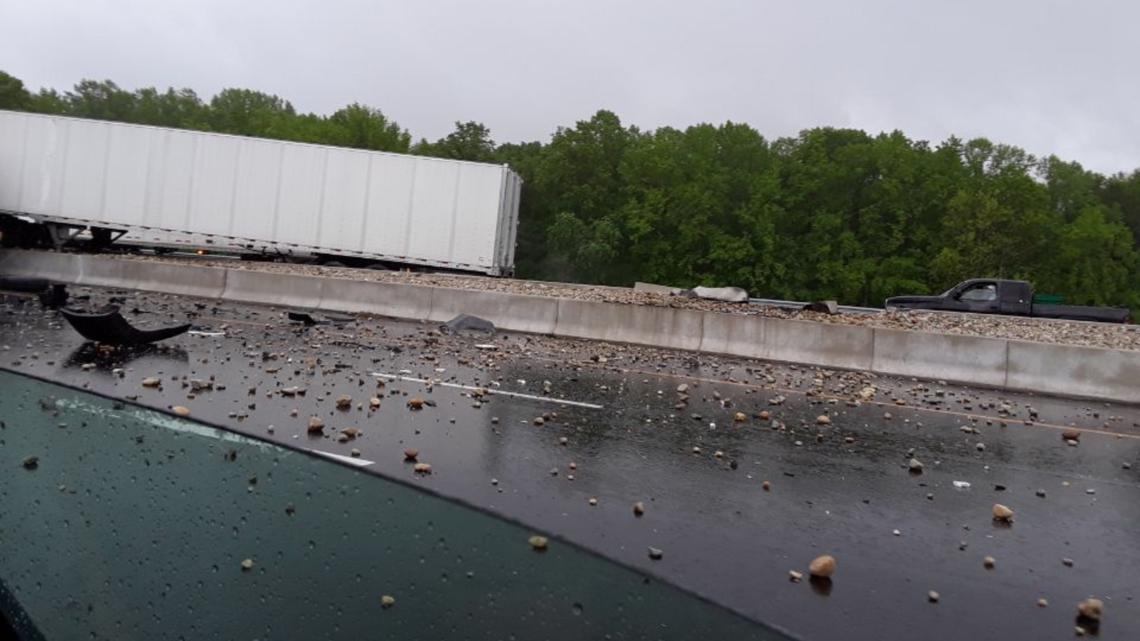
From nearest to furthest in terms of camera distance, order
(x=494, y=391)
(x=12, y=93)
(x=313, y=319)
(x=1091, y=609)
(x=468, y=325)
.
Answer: (x=1091, y=609) < (x=494, y=391) < (x=313, y=319) < (x=468, y=325) < (x=12, y=93)

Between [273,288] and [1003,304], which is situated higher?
[1003,304]

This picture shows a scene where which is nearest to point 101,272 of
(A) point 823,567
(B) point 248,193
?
(B) point 248,193

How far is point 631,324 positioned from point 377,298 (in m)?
6.02

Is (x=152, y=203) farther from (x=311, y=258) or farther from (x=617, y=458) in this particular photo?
(x=617, y=458)

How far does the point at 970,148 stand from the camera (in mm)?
74312

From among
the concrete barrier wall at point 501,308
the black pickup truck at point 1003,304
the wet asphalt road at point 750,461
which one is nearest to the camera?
the wet asphalt road at point 750,461

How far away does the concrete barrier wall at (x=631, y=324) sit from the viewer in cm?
1706

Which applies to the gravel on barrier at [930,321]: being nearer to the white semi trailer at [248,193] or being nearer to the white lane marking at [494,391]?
the white semi trailer at [248,193]

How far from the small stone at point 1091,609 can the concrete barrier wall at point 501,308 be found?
45.5 feet

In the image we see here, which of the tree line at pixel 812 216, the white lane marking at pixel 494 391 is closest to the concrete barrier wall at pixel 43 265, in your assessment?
the white lane marking at pixel 494 391

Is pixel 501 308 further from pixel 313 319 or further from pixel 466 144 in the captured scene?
pixel 466 144

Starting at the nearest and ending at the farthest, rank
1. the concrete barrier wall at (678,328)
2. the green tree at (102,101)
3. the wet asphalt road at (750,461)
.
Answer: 1. the wet asphalt road at (750,461)
2. the concrete barrier wall at (678,328)
3. the green tree at (102,101)

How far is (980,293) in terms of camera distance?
2555cm

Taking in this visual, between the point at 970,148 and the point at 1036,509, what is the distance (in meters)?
75.4
